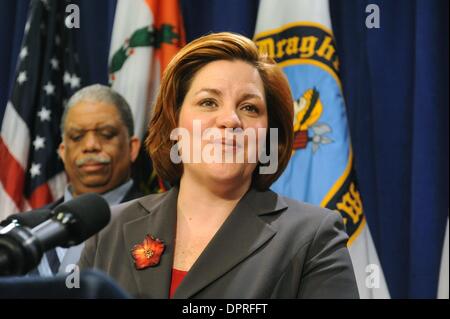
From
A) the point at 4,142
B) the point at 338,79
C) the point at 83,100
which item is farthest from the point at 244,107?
the point at 4,142

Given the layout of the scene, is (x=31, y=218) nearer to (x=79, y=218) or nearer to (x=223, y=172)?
(x=79, y=218)

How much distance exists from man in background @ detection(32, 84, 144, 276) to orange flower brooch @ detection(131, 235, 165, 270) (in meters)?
1.07

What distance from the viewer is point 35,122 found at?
248 centimetres

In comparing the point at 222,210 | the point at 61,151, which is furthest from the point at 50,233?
the point at 61,151

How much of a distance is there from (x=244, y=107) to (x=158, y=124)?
0.21 m

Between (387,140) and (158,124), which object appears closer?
(158,124)

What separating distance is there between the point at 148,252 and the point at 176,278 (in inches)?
3.0

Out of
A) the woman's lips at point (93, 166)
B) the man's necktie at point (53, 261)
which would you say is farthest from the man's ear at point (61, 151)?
the man's necktie at point (53, 261)

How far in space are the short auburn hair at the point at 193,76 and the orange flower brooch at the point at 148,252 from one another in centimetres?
21

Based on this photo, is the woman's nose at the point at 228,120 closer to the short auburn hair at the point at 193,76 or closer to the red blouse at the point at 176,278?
the short auburn hair at the point at 193,76

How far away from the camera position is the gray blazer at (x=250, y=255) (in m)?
1.13

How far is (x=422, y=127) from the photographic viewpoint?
7.43ft

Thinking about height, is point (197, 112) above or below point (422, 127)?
above
